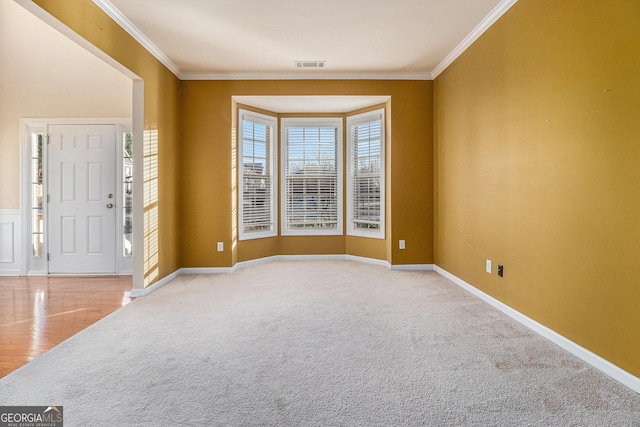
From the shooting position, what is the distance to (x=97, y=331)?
2.71 meters

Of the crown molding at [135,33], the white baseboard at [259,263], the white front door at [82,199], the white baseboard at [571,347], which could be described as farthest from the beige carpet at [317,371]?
the crown molding at [135,33]

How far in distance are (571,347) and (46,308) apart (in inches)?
181

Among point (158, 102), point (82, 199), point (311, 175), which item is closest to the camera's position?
point (158, 102)

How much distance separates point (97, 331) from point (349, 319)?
6.94 ft

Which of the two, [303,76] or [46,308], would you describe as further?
[303,76]

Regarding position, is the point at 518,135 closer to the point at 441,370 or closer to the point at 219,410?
the point at 441,370

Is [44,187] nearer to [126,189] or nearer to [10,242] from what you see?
[10,242]

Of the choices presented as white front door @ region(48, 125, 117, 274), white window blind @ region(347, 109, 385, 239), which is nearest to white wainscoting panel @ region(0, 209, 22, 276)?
white front door @ region(48, 125, 117, 274)

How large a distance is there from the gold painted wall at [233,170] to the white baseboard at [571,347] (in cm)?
152

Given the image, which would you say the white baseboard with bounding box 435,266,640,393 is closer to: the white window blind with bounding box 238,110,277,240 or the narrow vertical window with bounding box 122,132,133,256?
the white window blind with bounding box 238,110,277,240

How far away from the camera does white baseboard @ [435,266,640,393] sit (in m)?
1.91

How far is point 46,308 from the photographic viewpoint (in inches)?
128

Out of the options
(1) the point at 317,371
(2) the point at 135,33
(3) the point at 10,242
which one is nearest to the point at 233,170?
(2) the point at 135,33

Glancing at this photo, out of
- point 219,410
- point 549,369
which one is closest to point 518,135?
point 549,369
